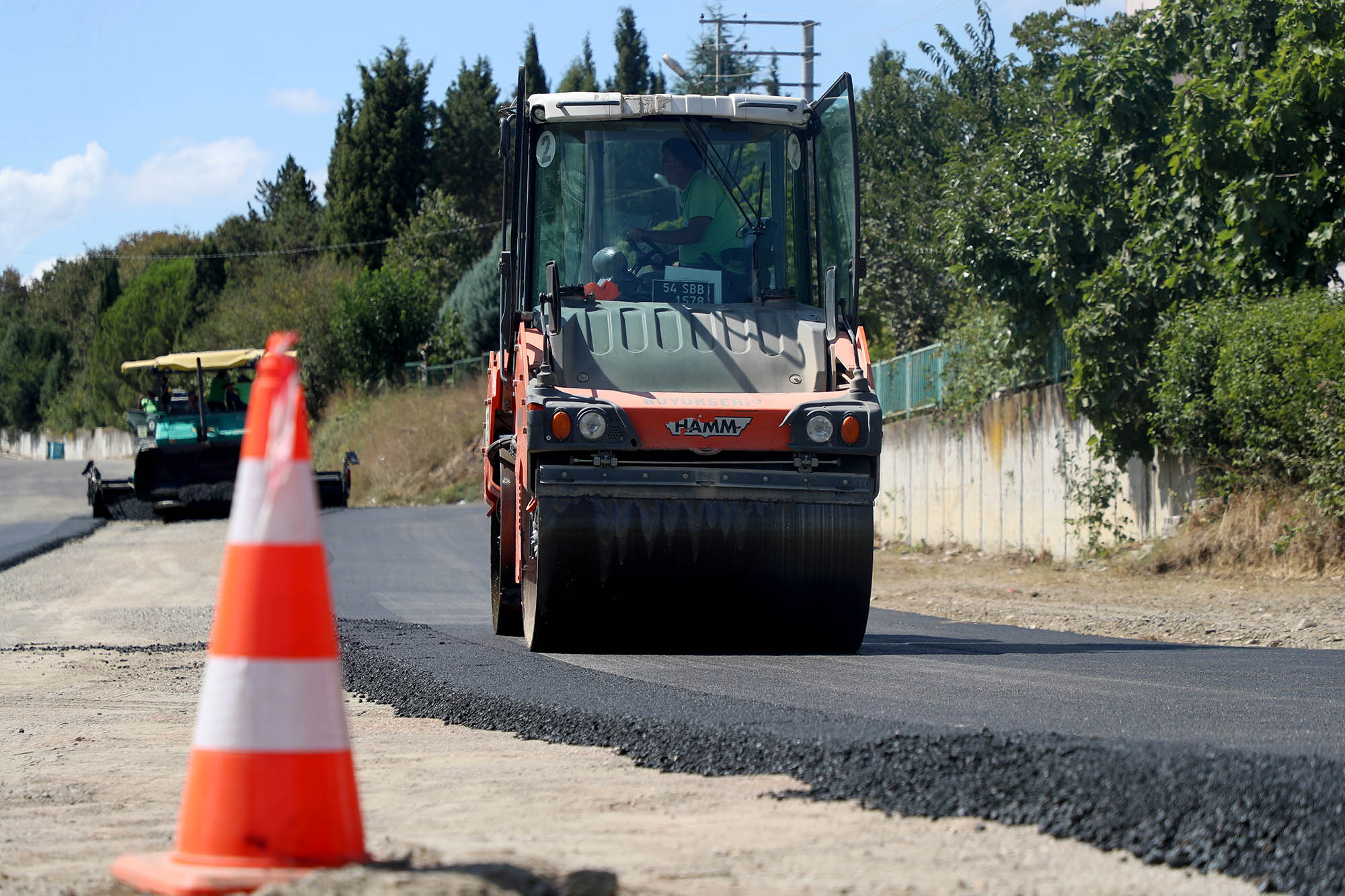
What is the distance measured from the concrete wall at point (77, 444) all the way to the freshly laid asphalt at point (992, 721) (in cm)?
6160

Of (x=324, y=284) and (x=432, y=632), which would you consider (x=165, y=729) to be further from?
(x=324, y=284)

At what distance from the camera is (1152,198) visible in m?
16.2

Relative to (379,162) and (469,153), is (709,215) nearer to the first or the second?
(379,162)

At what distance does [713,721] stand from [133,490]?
72.5 ft

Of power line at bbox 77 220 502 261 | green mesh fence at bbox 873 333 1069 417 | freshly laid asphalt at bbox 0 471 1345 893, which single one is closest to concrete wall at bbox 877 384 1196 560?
green mesh fence at bbox 873 333 1069 417

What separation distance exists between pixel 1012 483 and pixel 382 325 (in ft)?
109

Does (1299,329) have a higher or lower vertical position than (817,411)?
higher

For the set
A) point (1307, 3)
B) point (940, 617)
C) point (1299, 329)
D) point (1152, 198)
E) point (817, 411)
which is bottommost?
point (940, 617)

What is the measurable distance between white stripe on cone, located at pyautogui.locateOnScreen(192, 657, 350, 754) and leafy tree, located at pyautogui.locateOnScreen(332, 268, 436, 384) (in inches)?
1855

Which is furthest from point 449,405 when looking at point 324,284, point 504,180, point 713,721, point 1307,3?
point 713,721

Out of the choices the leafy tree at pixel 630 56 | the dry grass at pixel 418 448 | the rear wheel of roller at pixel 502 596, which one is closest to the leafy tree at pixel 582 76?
the leafy tree at pixel 630 56

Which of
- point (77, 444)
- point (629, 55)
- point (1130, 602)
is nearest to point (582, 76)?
point (629, 55)

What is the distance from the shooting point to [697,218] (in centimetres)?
847

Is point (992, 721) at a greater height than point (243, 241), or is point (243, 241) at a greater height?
point (243, 241)
